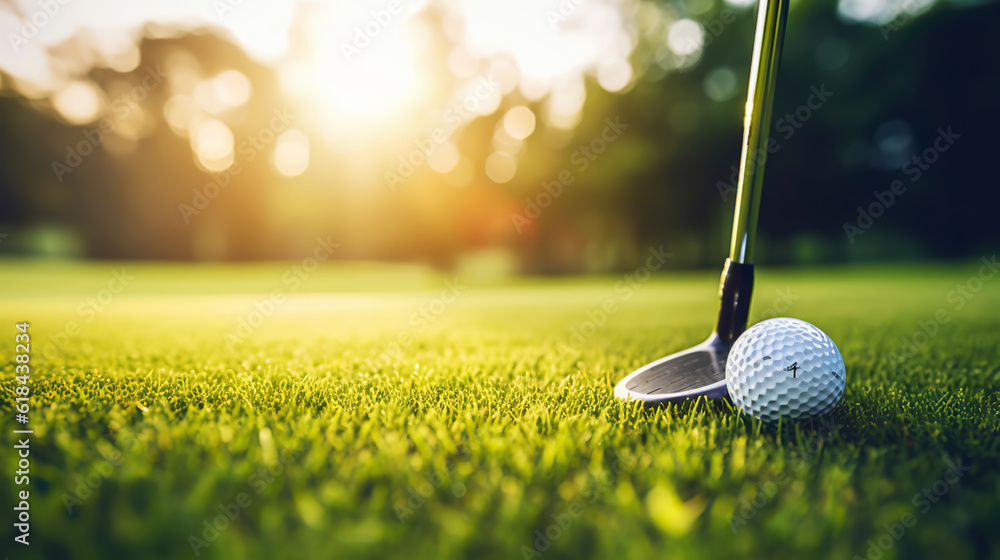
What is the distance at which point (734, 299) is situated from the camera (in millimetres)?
2309

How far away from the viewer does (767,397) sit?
193cm

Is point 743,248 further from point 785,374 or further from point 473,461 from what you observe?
point 473,461

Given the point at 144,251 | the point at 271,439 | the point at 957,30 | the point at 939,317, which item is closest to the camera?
the point at 271,439

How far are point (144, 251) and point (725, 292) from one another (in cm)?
3000

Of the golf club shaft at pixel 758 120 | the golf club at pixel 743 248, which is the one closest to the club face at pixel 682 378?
the golf club at pixel 743 248

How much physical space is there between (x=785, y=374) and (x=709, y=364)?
424mm

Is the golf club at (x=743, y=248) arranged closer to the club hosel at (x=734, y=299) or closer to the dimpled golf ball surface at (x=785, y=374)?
the club hosel at (x=734, y=299)

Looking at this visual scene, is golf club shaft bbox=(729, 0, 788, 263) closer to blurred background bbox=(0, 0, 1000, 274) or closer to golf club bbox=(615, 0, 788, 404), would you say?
golf club bbox=(615, 0, 788, 404)

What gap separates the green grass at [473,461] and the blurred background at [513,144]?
1698cm

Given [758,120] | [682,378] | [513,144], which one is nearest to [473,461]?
[682,378]

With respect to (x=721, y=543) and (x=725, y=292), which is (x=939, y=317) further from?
(x=721, y=543)

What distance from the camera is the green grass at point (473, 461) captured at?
112 centimetres

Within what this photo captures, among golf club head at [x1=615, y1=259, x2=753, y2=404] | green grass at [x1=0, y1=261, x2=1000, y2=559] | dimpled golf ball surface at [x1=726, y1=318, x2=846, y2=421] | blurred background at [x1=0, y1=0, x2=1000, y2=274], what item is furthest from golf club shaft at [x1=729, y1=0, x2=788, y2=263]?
blurred background at [x1=0, y1=0, x2=1000, y2=274]

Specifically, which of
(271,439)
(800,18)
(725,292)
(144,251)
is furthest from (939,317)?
(144,251)
